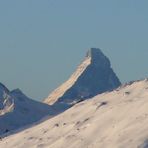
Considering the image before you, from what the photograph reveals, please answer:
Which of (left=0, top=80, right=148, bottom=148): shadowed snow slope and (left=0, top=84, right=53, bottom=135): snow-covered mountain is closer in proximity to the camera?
(left=0, top=80, right=148, bottom=148): shadowed snow slope

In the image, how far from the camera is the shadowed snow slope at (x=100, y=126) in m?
48.4

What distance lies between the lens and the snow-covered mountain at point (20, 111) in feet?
468

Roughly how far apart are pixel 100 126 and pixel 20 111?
10183cm

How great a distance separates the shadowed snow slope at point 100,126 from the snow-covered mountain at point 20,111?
237 feet

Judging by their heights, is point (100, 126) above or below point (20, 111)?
below

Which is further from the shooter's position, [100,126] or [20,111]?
[20,111]

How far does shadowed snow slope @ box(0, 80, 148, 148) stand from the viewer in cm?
4840

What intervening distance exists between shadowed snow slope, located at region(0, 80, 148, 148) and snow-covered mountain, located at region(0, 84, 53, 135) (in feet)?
237

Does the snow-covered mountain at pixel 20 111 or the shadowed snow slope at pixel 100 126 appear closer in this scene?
the shadowed snow slope at pixel 100 126

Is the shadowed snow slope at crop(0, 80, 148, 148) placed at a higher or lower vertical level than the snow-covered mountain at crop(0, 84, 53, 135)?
lower

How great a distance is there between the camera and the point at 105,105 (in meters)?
60.0

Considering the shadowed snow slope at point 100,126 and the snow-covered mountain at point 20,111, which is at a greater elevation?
the snow-covered mountain at point 20,111

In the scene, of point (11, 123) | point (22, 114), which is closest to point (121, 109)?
point (11, 123)

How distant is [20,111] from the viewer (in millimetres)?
154125
